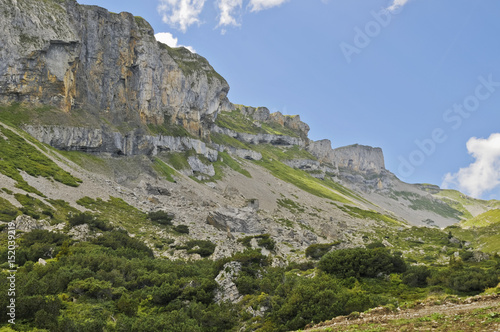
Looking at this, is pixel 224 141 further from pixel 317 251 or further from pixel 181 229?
pixel 317 251

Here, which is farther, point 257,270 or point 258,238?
point 258,238

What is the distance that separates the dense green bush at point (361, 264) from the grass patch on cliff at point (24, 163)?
4526cm

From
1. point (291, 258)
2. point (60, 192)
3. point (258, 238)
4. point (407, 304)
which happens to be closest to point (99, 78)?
point (60, 192)

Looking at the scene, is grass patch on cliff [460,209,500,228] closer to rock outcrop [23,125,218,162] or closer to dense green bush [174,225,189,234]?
dense green bush [174,225,189,234]

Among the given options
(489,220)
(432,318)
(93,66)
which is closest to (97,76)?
(93,66)

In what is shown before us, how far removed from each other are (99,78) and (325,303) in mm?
102153

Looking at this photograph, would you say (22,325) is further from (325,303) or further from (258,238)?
(258,238)

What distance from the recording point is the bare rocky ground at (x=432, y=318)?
11.7 metres

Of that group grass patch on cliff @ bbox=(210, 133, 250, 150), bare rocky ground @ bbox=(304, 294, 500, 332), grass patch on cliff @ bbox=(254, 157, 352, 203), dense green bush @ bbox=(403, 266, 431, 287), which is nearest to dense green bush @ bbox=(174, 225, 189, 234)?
dense green bush @ bbox=(403, 266, 431, 287)

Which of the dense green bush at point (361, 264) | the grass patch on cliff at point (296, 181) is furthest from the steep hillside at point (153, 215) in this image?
the grass patch on cliff at point (296, 181)

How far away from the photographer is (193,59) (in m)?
149

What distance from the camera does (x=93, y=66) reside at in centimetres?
9731

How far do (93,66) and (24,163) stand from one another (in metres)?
51.8

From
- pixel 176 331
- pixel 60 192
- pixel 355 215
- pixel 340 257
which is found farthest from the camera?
pixel 355 215
